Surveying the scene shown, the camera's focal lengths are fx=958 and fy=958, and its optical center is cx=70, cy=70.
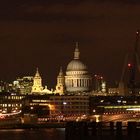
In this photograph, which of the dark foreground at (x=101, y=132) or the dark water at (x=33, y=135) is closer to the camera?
the dark foreground at (x=101, y=132)

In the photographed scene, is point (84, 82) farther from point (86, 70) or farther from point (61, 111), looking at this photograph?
point (61, 111)

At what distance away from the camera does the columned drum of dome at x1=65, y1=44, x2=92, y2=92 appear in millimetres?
195000

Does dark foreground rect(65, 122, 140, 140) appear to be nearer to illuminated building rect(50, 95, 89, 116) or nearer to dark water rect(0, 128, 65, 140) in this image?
dark water rect(0, 128, 65, 140)

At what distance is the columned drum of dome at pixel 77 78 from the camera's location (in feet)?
640

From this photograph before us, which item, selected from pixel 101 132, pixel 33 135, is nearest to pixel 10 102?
pixel 33 135

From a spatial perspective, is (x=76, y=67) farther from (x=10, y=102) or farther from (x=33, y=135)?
(x=33, y=135)

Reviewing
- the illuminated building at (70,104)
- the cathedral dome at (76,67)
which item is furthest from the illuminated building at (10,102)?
the cathedral dome at (76,67)

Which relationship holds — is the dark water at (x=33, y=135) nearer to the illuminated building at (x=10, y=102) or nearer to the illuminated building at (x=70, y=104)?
the illuminated building at (x=70, y=104)

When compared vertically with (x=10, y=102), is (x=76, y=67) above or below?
above

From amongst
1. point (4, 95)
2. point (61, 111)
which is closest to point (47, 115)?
point (61, 111)

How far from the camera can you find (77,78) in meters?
195

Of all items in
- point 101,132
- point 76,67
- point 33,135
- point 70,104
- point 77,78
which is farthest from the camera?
point 76,67

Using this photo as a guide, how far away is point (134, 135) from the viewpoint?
3803 centimetres

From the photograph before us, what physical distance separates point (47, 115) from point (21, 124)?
830 inches
